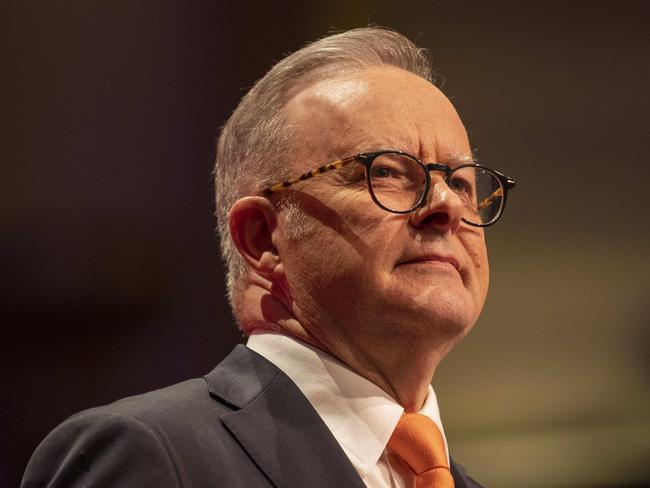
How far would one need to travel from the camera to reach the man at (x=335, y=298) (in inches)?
57.4

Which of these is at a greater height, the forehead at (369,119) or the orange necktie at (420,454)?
the forehead at (369,119)

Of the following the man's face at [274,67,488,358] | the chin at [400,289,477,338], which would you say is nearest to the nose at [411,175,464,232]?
the man's face at [274,67,488,358]

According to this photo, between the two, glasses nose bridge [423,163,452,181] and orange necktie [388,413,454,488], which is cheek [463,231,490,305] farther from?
orange necktie [388,413,454,488]

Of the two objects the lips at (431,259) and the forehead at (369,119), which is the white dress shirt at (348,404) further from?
the forehead at (369,119)

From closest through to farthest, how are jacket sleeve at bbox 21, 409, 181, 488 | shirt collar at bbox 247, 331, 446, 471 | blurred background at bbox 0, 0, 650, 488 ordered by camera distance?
1. jacket sleeve at bbox 21, 409, 181, 488
2. shirt collar at bbox 247, 331, 446, 471
3. blurred background at bbox 0, 0, 650, 488

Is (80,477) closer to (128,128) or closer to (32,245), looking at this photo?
(32,245)

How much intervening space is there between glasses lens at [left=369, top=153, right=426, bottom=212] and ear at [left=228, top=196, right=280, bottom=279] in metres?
0.23

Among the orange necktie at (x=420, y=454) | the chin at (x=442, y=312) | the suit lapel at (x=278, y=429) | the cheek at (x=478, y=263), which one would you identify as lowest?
the orange necktie at (x=420, y=454)

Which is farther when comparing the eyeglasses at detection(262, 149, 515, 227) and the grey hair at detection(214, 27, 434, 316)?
the grey hair at detection(214, 27, 434, 316)

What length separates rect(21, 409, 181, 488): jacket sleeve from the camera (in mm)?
1332

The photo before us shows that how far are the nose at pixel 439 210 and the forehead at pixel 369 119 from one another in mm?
82

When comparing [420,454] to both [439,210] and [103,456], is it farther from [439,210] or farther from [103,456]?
[103,456]

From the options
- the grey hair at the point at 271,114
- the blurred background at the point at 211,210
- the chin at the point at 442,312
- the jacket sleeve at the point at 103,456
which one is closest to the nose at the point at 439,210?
the chin at the point at 442,312

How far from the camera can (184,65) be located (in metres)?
2.36
